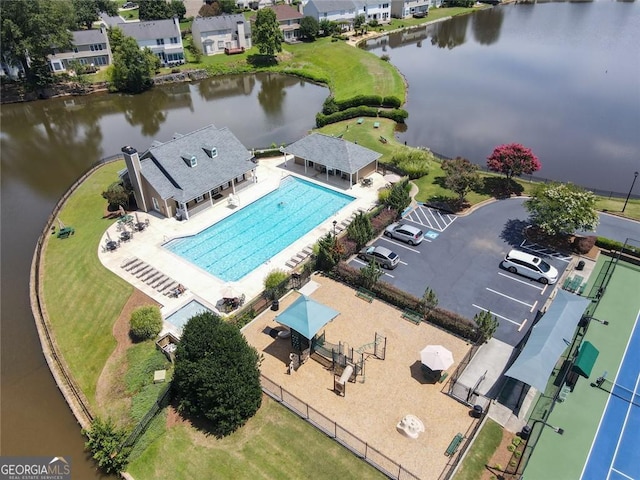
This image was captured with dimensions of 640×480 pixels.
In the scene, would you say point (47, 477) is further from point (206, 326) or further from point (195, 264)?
point (195, 264)

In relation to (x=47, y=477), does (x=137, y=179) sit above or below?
above

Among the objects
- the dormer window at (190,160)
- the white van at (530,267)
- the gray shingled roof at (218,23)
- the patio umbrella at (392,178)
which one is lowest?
the white van at (530,267)

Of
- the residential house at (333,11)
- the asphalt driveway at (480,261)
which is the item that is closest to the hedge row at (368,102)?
the asphalt driveway at (480,261)

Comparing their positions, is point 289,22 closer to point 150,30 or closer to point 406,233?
point 150,30

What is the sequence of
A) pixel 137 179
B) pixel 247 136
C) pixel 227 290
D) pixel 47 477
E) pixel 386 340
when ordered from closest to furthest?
pixel 47 477, pixel 386 340, pixel 227 290, pixel 137 179, pixel 247 136

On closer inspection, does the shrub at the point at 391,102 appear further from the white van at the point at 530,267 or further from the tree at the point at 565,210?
the white van at the point at 530,267

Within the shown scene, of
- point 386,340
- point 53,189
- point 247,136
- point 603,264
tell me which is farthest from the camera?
point 247,136

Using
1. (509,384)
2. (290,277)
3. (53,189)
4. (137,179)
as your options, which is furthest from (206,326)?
(53,189)
